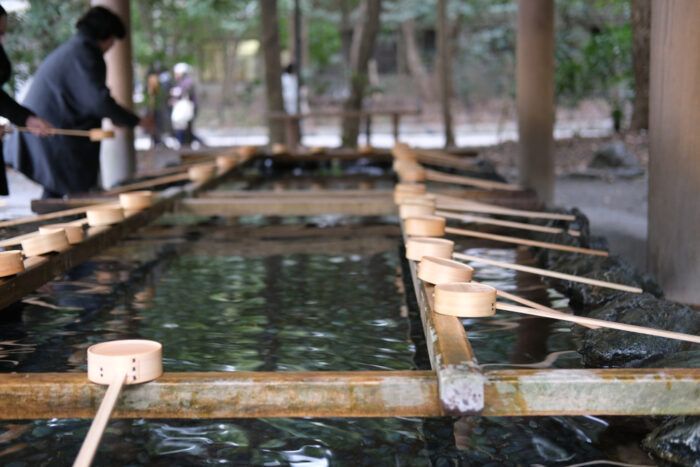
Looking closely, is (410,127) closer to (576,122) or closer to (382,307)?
(576,122)

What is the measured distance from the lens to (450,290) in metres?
2.38

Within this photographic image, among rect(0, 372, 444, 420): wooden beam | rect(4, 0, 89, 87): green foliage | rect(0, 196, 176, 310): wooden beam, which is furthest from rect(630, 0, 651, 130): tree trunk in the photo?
rect(0, 372, 444, 420): wooden beam

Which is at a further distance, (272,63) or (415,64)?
(415,64)

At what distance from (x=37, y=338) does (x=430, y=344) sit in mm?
1714

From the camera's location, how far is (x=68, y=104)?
5410 millimetres

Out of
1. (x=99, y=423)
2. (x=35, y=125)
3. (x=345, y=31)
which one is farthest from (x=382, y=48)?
(x=99, y=423)

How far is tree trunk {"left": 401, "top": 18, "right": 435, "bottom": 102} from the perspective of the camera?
24.0 meters

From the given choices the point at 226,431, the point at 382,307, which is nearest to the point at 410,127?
the point at 382,307

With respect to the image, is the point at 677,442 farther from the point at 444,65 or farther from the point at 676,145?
the point at 444,65

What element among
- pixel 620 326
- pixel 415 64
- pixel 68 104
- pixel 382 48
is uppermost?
pixel 382 48

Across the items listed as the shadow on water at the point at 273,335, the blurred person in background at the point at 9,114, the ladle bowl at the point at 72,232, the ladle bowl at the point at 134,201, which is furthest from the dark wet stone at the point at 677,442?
the blurred person in background at the point at 9,114

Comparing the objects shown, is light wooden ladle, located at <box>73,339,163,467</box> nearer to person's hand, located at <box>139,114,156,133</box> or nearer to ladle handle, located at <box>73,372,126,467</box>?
ladle handle, located at <box>73,372,126,467</box>

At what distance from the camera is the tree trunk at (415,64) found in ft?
78.7

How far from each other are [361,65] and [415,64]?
1172 centimetres
